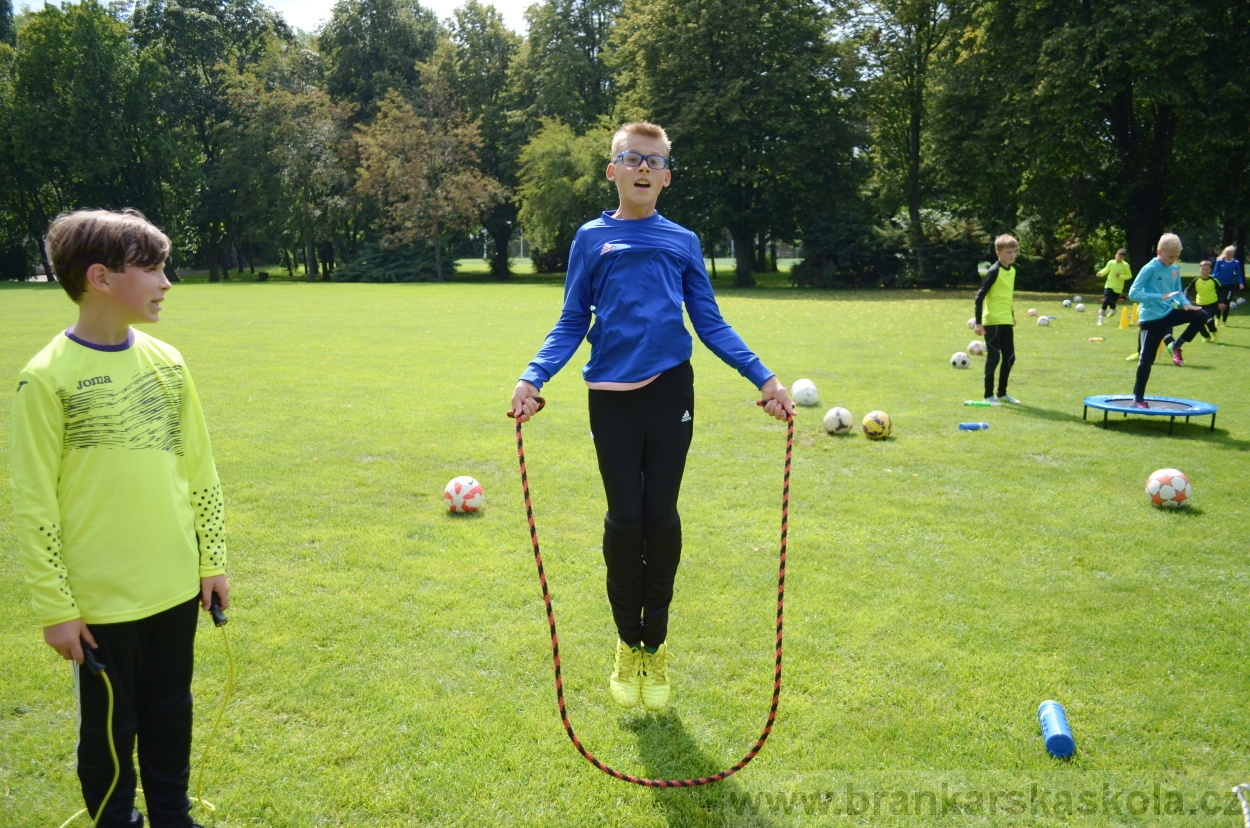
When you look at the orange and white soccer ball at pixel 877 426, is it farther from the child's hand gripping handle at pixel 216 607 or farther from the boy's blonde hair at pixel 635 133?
the child's hand gripping handle at pixel 216 607

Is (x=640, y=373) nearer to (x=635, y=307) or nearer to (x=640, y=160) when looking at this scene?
(x=635, y=307)

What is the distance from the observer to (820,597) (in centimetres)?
575

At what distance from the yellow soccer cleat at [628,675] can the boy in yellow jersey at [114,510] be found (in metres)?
1.90

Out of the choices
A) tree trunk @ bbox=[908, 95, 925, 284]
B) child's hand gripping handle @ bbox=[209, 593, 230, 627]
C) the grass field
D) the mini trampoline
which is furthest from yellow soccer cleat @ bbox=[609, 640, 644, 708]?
tree trunk @ bbox=[908, 95, 925, 284]

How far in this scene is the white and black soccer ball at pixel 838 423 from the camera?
416 inches

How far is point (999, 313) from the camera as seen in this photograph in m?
12.2

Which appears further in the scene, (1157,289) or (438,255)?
(438,255)

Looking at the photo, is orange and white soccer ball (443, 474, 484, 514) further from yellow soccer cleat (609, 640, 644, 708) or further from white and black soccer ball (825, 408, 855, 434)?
white and black soccer ball (825, 408, 855, 434)

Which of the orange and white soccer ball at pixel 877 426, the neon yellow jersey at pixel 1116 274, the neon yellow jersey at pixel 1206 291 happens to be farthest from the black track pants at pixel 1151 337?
the neon yellow jersey at pixel 1116 274

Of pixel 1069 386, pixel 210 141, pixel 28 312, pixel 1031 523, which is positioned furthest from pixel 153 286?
pixel 210 141

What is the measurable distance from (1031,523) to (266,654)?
581 cm

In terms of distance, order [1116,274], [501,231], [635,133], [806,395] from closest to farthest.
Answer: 1. [635,133]
2. [806,395]
3. [1116,274]
4. [501,231]

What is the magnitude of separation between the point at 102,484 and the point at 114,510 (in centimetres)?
9

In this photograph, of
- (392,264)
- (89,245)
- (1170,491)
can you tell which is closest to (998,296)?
(1170,491)
